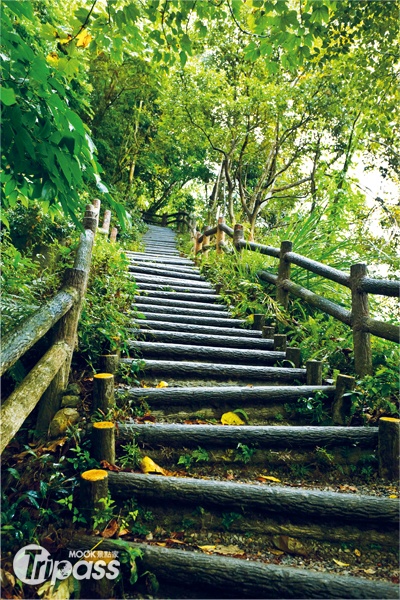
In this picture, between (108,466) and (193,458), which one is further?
(193,458)

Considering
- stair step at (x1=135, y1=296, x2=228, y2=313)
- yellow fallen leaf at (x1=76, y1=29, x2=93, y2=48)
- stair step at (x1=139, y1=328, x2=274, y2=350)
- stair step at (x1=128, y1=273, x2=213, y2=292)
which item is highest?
yellow fallen leaf at (x1=76, y1=29, x2=93, y2=48)

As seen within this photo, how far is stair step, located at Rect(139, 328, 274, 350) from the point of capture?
4062 mm

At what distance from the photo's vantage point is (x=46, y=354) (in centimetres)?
256

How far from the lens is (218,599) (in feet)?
6.08

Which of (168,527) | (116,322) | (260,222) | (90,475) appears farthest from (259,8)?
(260,222)

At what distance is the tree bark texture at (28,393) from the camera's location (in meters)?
1.84

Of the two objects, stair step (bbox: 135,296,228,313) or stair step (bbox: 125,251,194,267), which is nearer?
stair step (bbox: 135,296,228,313)

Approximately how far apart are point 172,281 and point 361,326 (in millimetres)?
3626

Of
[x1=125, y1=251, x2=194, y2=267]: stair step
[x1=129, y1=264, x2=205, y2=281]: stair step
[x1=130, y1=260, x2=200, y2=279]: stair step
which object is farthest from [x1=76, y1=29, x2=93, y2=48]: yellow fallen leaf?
[x1=125, y1=251, x2=194, y2=267]: stair step

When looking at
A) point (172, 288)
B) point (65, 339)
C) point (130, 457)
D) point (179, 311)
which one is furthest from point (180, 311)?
point (130, 457)

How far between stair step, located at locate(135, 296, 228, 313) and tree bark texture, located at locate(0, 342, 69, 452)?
2339 mm

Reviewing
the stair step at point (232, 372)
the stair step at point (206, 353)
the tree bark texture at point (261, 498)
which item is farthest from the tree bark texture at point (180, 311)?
the tree bark texture at point (261, 498)

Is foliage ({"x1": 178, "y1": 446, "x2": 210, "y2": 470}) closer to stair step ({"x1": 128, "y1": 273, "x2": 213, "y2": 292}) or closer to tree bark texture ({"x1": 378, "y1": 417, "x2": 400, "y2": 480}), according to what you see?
tree bark texture ({"x1": 378, "y1": 417, "x2": 400, "y2": 480})

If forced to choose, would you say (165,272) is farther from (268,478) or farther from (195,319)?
(268,478)
